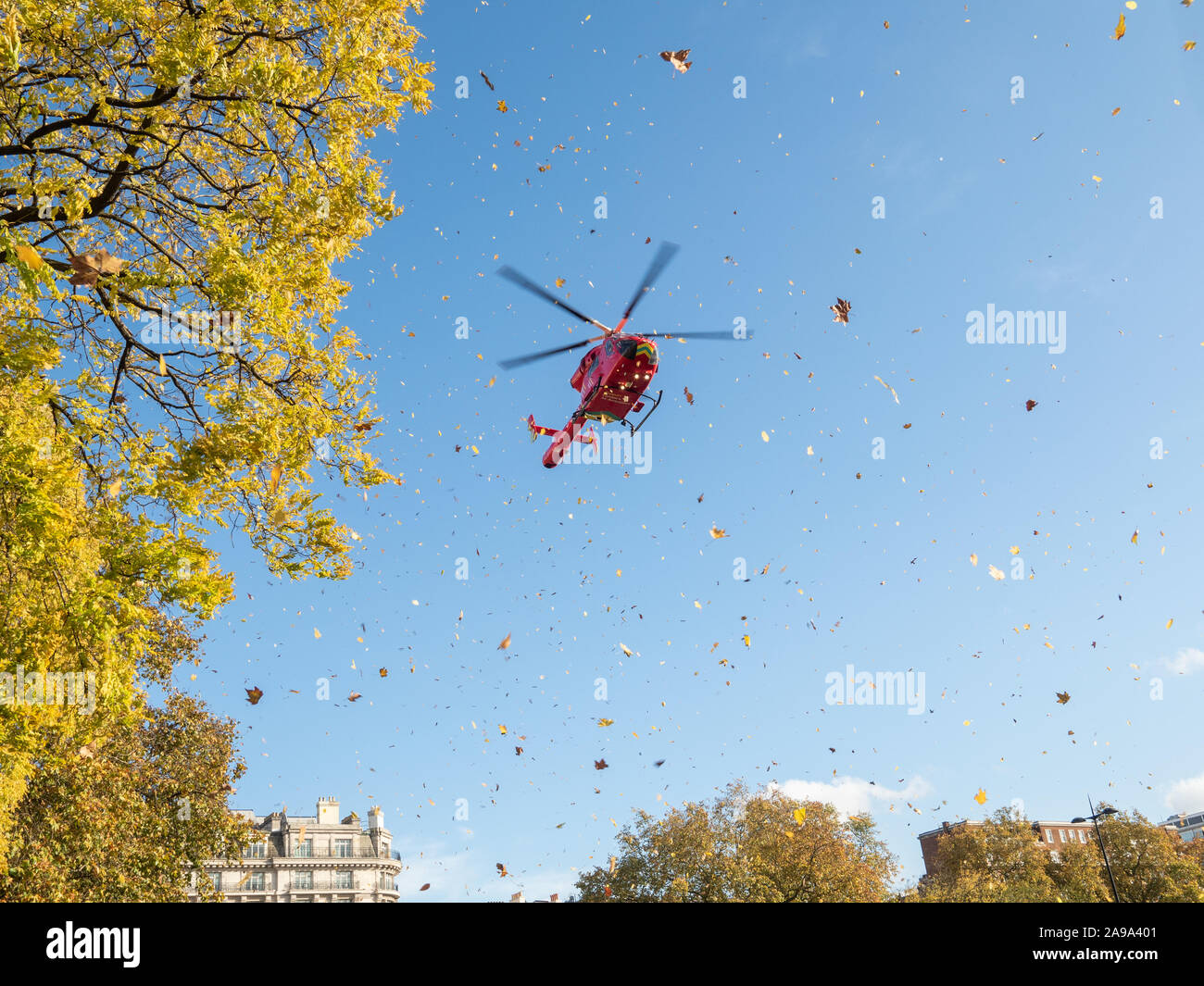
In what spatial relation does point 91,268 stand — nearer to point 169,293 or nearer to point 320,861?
point 169,293

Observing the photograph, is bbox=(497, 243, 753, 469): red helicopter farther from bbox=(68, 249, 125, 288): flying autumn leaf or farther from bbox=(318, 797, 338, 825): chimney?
bbox=(318, 797, 338, 825): chimney

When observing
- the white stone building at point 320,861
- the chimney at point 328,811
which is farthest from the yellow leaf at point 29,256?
the chimney at point 328,811

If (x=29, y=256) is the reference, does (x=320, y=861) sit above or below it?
below

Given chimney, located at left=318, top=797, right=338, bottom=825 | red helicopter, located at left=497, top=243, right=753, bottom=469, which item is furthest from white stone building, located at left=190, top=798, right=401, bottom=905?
red helicopter, located at left=497, top=243, right=753, bottom=469

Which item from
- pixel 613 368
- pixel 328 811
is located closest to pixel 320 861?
pixel 328 811

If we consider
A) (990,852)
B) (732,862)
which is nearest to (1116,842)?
(990,852)

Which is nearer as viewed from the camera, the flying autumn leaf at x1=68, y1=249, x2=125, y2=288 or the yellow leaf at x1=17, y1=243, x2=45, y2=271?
the yellow leaf at x1=17, y1=243, x2=45, y2=271
